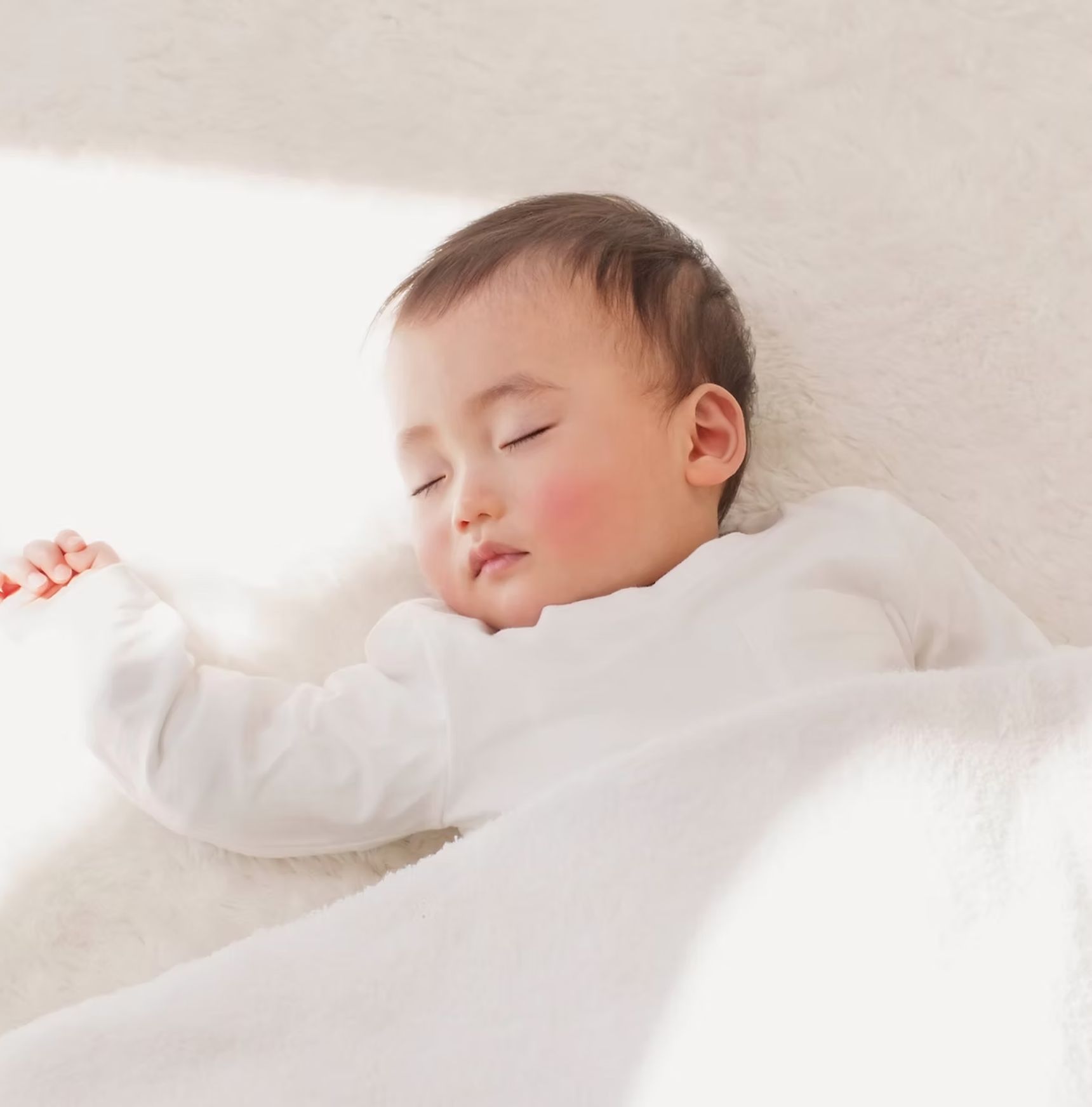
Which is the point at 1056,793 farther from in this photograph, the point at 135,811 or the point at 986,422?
the point at 135,811

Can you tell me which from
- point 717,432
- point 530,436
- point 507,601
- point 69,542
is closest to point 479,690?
point 507,601

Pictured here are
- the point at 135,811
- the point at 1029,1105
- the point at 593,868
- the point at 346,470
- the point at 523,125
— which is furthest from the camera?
the point at 523,125

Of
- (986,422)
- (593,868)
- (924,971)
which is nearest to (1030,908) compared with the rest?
(924,971)

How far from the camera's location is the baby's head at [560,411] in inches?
41.5

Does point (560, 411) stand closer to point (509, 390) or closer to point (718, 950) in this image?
point (509, 390)

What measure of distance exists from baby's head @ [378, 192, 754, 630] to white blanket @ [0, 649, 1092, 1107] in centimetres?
23

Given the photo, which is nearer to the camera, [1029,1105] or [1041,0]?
[1029,1105]

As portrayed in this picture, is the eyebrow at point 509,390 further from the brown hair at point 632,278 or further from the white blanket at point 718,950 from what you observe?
the white blanket at point 718,950

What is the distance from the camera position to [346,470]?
1231 mm

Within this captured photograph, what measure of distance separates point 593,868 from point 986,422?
0.64 m

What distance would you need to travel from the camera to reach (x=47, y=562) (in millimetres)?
1155

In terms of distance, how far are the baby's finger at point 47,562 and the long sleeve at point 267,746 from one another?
96 mm

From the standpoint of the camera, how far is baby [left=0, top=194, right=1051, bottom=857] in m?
1.00

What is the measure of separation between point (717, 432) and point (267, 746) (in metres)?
0.46
